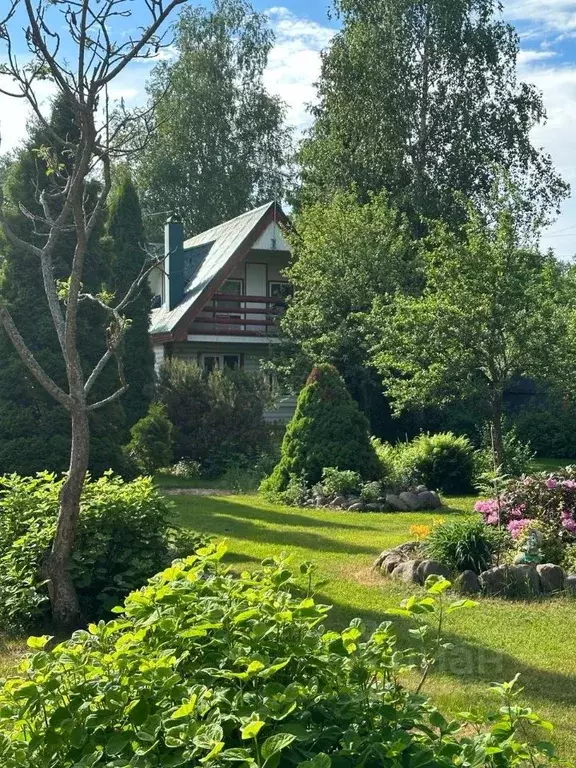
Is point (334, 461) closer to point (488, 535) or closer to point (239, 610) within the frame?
point (488, 535)

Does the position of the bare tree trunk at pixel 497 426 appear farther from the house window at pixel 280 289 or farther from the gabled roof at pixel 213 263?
the house window at pixel 280 289

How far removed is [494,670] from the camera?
18.9 ft

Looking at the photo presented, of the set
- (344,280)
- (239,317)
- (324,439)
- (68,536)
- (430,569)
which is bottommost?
(430,569)

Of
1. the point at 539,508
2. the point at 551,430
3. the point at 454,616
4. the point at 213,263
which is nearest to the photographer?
the point at 454,616

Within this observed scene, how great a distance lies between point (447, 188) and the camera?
93.4 ft

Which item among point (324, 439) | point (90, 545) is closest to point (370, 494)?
point (324, 439)

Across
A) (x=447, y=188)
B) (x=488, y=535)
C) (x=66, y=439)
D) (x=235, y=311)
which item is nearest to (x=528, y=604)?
(x=488, y=535)

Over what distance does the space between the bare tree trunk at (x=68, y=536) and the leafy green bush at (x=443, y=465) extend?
393 inches

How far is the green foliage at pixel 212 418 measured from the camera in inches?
778

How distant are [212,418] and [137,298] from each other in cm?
308

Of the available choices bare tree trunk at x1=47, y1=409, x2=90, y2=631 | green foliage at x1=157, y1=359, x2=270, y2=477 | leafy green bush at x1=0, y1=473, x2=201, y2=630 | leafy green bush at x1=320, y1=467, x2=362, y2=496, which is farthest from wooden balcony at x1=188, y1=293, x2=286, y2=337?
bare tree trunk at x1=47, y1=409, x2=90, y2=631

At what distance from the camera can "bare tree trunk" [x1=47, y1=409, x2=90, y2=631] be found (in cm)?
645

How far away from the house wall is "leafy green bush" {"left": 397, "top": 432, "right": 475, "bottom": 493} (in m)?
10.5

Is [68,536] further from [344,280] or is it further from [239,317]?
[239,317]
